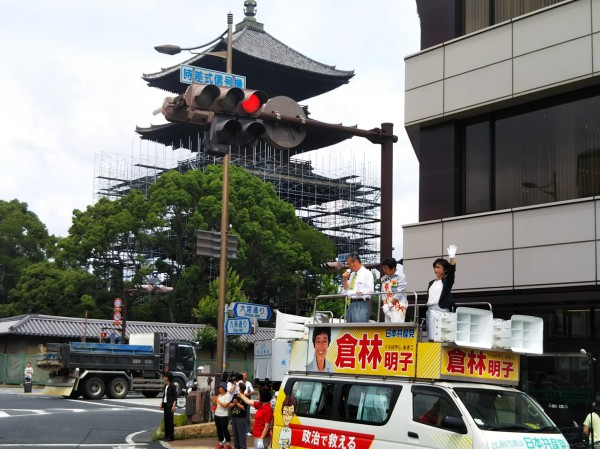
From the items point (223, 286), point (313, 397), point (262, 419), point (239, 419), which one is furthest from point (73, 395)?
point (313, 397)

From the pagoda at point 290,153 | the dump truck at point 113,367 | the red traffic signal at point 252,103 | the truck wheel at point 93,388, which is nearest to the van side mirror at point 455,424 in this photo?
the red traffic signal at point 252,103

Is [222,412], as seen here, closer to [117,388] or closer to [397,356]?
[397,356]

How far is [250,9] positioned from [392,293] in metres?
92.8

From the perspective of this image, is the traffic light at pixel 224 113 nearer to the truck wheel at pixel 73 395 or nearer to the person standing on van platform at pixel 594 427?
the person standing on van platform at pixel 594 427

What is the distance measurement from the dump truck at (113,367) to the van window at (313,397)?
86.9 feet

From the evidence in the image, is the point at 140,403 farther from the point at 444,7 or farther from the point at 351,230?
the point at 351,230

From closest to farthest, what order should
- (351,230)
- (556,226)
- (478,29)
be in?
(556,226) → (478,29) → (351,230)

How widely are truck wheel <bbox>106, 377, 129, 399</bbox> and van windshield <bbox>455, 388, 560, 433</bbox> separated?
31.0m

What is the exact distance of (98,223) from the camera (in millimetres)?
64562

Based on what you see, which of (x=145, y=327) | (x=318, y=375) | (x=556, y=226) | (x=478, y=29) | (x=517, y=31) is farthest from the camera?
(x=145, y=327)

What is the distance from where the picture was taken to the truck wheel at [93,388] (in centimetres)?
3875

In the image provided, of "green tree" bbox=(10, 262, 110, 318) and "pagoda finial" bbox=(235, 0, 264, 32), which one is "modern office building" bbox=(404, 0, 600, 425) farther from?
"pagoda finial" bbox=(235, 0, 264, 32)

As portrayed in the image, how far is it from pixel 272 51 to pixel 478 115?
7922cm

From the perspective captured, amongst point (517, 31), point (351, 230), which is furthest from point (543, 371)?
point (351, 230)
